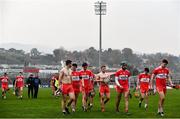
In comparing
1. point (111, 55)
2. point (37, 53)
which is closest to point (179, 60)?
point (111, 55)

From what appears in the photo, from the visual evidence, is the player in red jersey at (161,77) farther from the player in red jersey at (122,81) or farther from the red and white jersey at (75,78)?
the red and white jersey at (75,78)

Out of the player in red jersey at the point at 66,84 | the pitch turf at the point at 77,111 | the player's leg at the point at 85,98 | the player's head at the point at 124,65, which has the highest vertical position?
the player's head at the point at 124,65

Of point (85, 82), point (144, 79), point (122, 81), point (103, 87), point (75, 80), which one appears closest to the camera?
point (122, 81)

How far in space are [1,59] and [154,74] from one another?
4753 inches

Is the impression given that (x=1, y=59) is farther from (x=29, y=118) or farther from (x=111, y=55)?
(x=29, y=118)

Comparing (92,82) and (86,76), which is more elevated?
(86,76)

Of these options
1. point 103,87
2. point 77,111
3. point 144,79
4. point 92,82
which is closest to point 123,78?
point 103,87

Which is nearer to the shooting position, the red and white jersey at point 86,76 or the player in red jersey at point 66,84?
the player in red jersey at point 66,84

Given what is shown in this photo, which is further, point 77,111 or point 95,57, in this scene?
point 95,57

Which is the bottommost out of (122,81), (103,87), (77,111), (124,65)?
(77,111)

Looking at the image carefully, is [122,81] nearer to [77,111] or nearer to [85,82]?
[85,82]

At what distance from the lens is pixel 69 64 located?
67.5 ft

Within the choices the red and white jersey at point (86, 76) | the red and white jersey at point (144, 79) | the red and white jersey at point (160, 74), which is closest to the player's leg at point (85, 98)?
the red and white jersey at point (86, 76)

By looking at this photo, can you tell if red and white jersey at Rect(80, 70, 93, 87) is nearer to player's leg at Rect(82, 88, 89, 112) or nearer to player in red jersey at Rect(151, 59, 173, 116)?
player's leg at Rect(82, 88, 89, 112)
